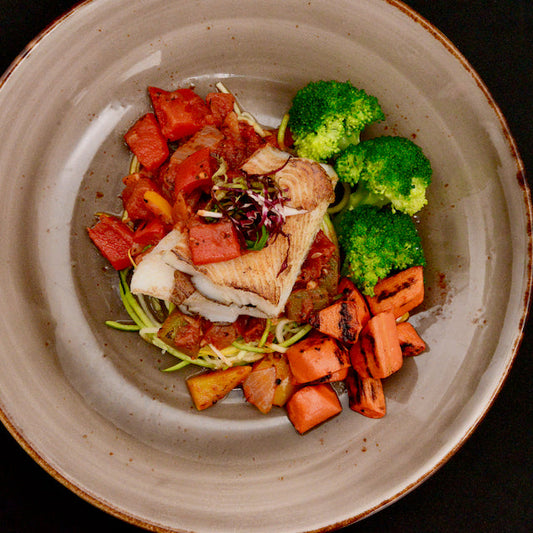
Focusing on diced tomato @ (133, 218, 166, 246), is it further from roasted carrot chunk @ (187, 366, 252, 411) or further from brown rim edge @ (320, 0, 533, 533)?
brown rim edge @ (320, 0, 533, 533)

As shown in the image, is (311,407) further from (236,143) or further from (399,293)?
(236,143)

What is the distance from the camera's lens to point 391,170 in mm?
3682

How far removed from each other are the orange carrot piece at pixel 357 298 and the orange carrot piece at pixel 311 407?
63 centimetres

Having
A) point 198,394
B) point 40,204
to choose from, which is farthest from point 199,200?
point 198,394

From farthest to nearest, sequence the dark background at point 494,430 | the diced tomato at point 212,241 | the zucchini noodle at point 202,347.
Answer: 1. the dark background at point 494,430
2. the zucchini noodle at point 202,347
3. the diced tomato at point 212,241

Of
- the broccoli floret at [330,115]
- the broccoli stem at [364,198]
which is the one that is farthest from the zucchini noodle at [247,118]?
the broccoli stem at [364,198]

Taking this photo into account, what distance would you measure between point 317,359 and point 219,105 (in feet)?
7.27

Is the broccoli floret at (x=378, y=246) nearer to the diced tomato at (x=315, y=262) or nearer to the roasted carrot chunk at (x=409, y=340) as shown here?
the diced tomato at (x=315, y=262)

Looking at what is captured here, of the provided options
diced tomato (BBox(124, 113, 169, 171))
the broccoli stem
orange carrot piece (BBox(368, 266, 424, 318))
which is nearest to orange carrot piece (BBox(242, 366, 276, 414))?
orange carrot piece (BBox(368, 266, 424, 318))

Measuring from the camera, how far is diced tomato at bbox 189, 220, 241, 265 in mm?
3461

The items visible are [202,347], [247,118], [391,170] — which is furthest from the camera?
[247,118]

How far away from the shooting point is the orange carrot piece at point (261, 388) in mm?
3977

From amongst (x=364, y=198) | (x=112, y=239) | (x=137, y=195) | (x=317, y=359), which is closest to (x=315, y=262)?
(x=364, y=198)

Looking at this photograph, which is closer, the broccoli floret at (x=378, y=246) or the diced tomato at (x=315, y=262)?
the broccoli floret at (x=378, y=246)
